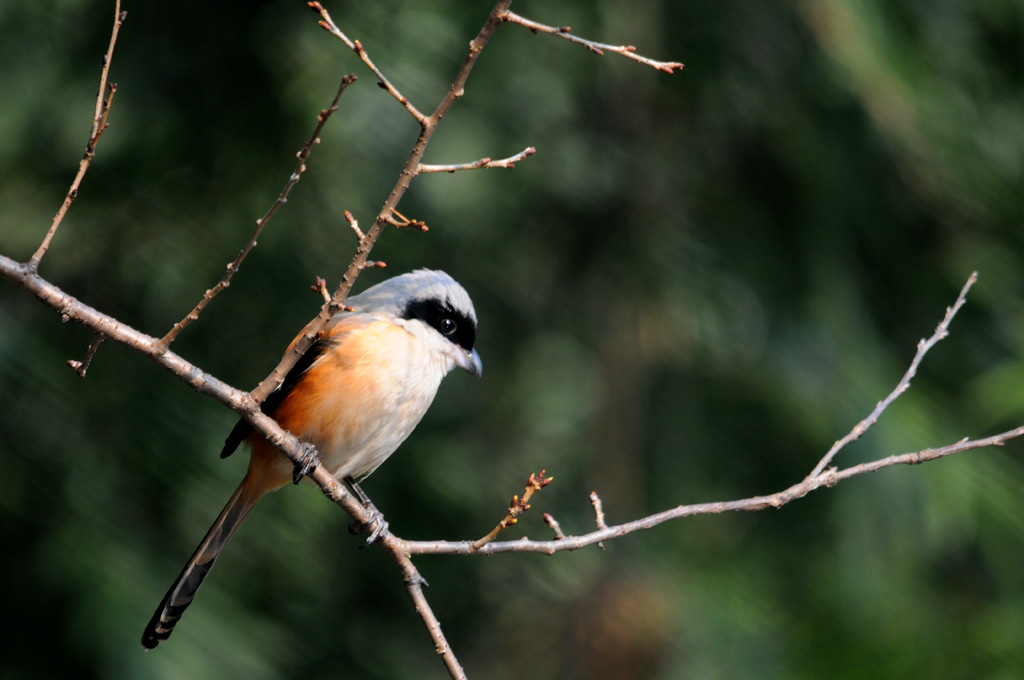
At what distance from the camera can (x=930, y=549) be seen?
4594 mm

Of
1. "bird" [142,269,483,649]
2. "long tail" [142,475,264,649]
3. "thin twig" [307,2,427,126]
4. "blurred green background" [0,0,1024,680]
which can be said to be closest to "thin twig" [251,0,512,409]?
"thin twig" [307,2,427,126]

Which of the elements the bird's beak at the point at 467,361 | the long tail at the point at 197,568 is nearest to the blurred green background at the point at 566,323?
the long tail at the point at 197,568

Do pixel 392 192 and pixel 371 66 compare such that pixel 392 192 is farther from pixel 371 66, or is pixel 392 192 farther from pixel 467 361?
pixel 467 361

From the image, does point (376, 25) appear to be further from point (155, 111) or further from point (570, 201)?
point (570, 201)

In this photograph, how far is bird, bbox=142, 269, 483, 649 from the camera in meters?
2.80

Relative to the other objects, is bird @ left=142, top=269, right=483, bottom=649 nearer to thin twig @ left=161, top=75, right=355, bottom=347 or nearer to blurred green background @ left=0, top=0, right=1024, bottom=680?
blurred green background @ left=0, top=0, right=1024, bottom=680

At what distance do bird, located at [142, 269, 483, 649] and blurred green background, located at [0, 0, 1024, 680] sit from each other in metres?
0.43

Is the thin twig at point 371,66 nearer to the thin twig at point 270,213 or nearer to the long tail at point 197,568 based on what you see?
the thin twig at point 270,213

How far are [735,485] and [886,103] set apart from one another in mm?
1928

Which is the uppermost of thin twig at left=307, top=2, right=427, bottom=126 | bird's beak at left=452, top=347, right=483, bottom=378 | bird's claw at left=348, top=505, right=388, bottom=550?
bird's beak at left=452, top=347, right=483, bottom=378

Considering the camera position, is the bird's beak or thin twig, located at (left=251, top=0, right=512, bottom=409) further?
the bird's beak

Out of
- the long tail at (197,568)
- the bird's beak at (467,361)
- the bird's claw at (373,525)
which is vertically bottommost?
the long tail at (197,568)

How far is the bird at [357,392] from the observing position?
2801 millimetres

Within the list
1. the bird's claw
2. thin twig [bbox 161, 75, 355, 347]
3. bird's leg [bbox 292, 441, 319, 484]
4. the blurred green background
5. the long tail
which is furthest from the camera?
the blurred green background
